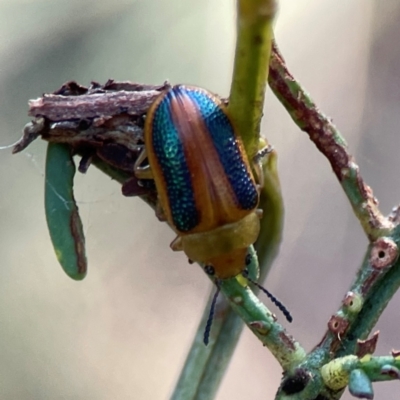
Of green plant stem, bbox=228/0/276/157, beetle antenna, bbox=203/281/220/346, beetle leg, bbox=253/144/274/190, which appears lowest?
beetle antenna, bbox=203/281/220/346

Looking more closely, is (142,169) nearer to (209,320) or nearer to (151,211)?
(209,320)

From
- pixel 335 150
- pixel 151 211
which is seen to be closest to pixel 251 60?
pixel 335 150

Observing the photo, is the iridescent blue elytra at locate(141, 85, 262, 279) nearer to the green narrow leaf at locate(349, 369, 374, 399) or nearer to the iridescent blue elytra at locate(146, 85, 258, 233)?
the iridescent blue elytra at locate(146, 85, 258, 233)

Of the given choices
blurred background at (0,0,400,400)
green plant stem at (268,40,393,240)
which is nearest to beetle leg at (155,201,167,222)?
green plant stem at (268,40,393,240)

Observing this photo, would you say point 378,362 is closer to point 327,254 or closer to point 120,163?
point 120,163

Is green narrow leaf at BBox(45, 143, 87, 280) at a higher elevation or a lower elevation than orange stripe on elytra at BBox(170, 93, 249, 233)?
lower
